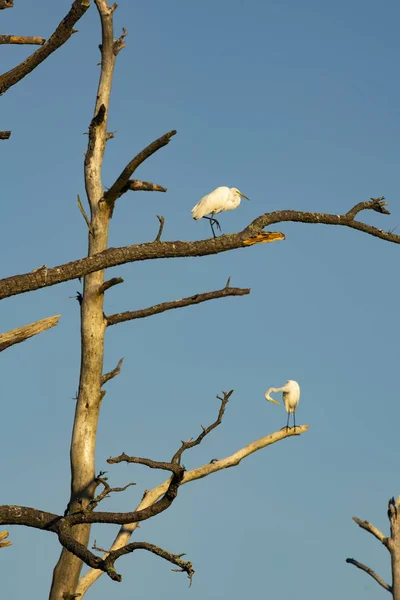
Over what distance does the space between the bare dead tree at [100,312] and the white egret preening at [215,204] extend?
9.01 feet

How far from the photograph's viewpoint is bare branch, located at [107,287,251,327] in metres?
11.3

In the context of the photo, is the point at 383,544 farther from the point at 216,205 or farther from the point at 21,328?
the point at 21,328

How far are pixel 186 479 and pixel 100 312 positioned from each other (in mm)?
2477

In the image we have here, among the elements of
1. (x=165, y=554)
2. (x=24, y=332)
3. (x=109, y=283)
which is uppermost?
(x=109, y=283)

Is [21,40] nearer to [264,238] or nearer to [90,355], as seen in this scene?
[264,238]

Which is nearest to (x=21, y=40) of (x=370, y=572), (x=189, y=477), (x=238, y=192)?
(x=189, y=477)

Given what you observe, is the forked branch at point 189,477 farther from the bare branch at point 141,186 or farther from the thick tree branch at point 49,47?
the thick tree branch at point 49,47

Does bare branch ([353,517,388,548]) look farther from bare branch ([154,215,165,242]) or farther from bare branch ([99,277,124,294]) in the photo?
bare branch ([154,215,165,242])

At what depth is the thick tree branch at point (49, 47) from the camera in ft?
23.1

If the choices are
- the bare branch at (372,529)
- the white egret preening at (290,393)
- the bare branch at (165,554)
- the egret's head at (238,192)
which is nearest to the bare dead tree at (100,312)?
the bare branch at (165,554)

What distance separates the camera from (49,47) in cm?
722

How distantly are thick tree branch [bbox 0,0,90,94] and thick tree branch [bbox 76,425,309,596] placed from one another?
17.8 feet

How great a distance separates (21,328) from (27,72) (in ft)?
7.07

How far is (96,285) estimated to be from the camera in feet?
36.7
